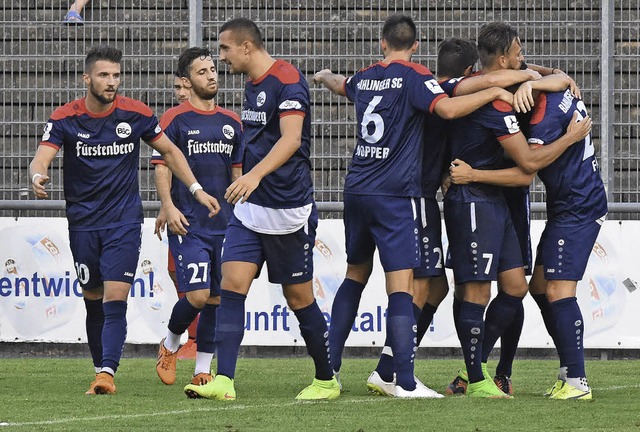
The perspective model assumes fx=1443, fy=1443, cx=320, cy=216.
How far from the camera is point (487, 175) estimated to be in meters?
7.86

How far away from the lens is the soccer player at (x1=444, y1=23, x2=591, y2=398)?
7817mm

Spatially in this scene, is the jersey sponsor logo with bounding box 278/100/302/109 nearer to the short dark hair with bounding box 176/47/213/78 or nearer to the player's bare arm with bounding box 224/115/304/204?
the player's bare arm with bounding box 224/115/304/204

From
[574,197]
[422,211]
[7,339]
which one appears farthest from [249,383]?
[7,339]

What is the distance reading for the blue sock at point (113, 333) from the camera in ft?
27.2

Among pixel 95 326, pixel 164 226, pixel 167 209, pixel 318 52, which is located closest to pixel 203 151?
pixel 164 226

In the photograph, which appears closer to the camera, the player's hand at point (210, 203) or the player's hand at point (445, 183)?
the player's hand at point (210, 203)

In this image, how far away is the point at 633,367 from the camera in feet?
35.2

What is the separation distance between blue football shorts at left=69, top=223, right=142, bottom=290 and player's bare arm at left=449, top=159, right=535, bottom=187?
2.02m

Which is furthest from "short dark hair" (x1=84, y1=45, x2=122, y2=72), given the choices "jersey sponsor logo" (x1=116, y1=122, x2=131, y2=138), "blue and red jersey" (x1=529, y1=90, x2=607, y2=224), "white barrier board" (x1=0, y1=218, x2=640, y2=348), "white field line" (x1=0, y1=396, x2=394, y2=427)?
"white barrier board" (x1=0, y1=218, x2=640, y2=348)

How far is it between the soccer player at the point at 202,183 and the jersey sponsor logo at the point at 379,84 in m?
1.80

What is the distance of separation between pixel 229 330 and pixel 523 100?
2000mm

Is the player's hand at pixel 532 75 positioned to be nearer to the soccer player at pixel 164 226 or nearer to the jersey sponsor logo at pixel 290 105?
the jersey sponsor logo at pixel 290 105

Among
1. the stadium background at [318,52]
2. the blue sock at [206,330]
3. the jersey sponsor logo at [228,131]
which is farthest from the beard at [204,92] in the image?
the stadium background at [318,52]

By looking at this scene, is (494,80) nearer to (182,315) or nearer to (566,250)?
(566,250)
